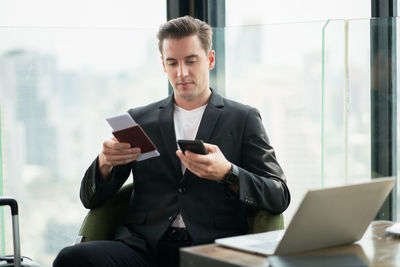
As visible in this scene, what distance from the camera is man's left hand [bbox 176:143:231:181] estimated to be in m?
1.99

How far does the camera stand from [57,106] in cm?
327

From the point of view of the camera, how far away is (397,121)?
3.01m

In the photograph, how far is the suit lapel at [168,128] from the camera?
235 centimetres

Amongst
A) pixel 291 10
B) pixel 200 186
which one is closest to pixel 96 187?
pixel 200 186

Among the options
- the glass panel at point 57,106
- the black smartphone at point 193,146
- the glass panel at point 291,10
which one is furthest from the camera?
the glass panel at point 291,10

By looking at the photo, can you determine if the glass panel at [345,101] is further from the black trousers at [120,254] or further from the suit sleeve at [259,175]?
the black trousers at [120,254]

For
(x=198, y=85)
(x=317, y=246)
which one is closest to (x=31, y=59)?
(x=198, y=85)

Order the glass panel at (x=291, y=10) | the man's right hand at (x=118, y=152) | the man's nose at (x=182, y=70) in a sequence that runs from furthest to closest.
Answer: the glass panel at (x=291, y=10), the man's nose at (x=182, y=70), the man's right hand at (x=118, y=152)

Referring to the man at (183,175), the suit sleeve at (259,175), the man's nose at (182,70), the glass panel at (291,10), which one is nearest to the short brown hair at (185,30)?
the man at (183,175)

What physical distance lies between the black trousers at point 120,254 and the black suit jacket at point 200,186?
4cm

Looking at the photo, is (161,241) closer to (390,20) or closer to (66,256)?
(66,256)

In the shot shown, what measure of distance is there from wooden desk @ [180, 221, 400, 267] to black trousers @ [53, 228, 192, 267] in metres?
0.70

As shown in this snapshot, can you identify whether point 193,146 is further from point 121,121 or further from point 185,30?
point 185,30

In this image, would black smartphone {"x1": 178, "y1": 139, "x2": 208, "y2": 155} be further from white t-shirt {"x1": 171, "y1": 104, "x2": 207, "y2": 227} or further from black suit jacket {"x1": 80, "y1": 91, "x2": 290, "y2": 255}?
white t-shirt {"x1": 171, "y1": 104, "x2": 207, "y2": 227}
